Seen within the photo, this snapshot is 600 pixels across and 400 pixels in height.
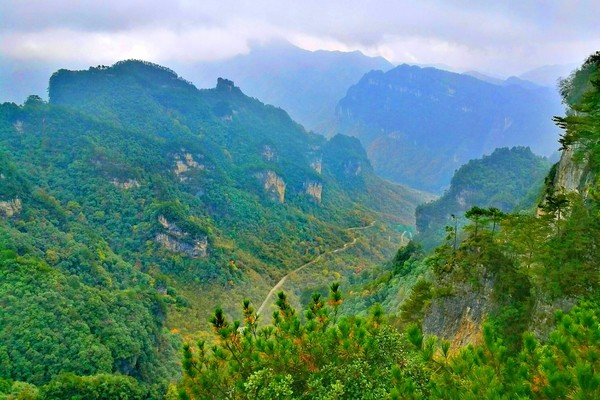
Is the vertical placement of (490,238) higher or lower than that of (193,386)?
higher

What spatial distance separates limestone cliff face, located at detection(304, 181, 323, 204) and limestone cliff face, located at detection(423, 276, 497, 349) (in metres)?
108

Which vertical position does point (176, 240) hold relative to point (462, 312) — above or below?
below

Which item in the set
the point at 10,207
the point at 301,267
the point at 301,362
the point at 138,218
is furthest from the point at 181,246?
the point at 301,362

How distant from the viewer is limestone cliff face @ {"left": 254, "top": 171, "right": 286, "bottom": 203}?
11356 centimetres

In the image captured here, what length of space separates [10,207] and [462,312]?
2390 inches

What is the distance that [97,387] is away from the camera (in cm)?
3084

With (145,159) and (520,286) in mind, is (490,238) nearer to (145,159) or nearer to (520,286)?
(520,286)

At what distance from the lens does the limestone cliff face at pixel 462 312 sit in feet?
58.7

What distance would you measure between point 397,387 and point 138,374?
4412 centimetres

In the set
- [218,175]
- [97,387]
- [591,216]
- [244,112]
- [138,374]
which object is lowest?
[138,374]

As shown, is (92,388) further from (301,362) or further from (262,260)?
(262,260)

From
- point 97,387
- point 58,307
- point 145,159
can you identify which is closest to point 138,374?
point 58,307

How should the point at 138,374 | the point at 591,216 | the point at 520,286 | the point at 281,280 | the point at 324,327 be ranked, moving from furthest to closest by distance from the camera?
the point at 281,280, the point at 138,374, the point at 520,286, the point at 591,216, the point at 324,327

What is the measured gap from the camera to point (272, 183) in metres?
115
